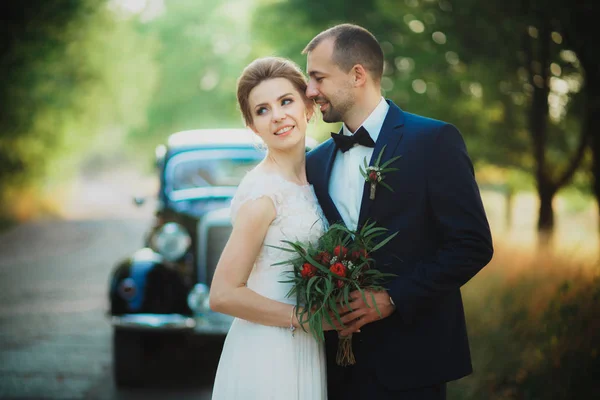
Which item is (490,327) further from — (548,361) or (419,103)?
(419,103)

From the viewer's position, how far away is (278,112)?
3.01 metres

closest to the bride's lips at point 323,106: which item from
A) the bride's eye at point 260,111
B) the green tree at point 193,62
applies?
the bride's eye at point 260,111

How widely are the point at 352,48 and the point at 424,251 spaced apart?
96 centimetres

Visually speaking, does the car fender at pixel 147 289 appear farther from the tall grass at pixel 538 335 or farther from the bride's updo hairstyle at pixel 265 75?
the bride's updo hairstyle at pixel 265 75

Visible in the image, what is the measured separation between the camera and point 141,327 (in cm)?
555

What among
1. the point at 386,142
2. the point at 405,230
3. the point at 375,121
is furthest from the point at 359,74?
the point at 405,230

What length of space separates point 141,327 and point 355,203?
3205 millimetres

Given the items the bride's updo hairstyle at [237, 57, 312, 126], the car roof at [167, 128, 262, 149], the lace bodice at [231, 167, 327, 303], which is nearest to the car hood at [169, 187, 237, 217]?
the car roof at [167, 128, 262, 149]

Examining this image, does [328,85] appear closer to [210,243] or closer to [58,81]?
[210,243]

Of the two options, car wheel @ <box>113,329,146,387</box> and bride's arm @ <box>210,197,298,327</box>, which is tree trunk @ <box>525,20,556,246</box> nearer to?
car wheel @ <box>113,329,146,387</box>

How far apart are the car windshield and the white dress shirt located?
13.3 feet

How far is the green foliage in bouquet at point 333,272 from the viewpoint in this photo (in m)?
2.57

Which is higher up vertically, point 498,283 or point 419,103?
point 419,103

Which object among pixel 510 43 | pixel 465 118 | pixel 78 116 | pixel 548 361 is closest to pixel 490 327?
pixel 548 361
